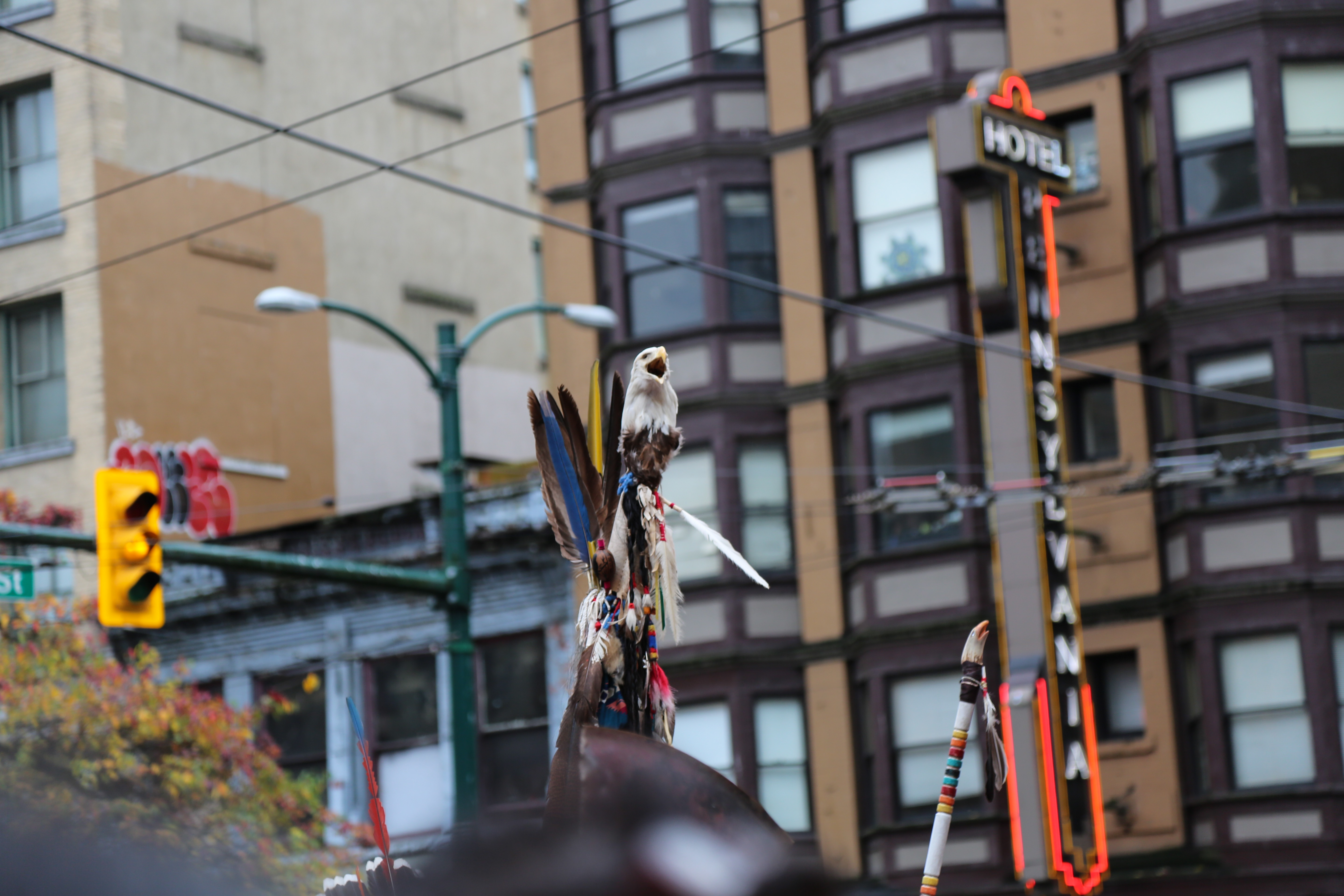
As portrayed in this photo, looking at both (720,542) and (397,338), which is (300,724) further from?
(720,542)

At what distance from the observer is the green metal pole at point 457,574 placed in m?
18.4

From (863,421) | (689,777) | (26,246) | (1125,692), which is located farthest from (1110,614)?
(689,777)

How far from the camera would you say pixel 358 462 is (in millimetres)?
37000

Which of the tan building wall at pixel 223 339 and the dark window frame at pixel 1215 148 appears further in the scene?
the tan building wall at pixel 223 339

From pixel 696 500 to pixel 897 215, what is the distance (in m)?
4.77

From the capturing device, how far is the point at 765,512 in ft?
93.8

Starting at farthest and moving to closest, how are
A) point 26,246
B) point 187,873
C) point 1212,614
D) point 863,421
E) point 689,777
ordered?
point 26,246
point 863,421
point 1212,614
point 689,777
point 187,873

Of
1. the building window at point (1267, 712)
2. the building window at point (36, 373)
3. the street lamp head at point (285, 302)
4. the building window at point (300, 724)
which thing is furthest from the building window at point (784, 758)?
the building window at point (36, 373)

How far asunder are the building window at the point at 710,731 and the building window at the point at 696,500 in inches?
70.4

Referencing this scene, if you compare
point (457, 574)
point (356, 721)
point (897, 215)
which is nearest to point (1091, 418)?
point (897, 215)

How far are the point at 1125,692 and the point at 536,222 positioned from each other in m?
20.1

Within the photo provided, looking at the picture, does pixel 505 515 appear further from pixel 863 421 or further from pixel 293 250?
pixel 293 250

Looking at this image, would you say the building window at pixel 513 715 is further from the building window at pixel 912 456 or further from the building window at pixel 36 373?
the building window at pixel 36 373

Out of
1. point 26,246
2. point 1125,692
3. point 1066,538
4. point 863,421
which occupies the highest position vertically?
point 26,246
